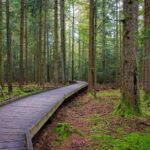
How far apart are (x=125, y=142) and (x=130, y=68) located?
129 inches

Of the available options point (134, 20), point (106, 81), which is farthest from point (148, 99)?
point (106, 81)

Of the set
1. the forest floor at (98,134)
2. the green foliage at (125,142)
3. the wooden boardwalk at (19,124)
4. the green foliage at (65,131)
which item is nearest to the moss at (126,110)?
the forest floor at (98,134)

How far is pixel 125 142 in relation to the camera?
23.3ft

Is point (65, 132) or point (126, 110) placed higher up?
point (126, 110)

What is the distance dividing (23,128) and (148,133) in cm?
376

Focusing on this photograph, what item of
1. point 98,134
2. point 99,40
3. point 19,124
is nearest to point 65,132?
point 98,134

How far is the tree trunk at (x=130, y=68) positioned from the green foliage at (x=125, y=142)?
6.36 ft

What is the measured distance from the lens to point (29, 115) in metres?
8.89

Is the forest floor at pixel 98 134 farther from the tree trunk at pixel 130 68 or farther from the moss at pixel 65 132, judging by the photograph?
the tree trunk at pixel 130 68

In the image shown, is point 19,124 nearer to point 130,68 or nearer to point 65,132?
point 65,132

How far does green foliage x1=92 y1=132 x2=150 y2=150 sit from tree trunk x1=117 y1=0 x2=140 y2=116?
1.94 metres

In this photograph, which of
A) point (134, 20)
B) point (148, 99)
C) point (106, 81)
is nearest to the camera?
point (134, 20)

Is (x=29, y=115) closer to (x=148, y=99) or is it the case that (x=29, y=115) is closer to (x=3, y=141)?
→ (x=3, y=141)

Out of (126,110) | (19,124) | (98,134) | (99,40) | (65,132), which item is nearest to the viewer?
(19,124)
